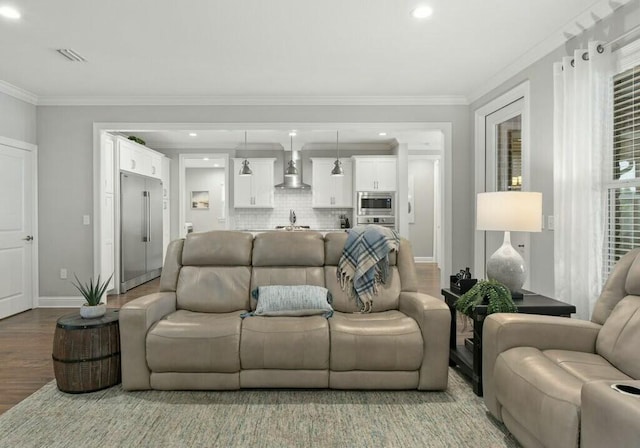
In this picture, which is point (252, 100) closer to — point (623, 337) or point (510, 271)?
point (510, 271)

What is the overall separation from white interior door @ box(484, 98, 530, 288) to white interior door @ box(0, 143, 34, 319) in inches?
219

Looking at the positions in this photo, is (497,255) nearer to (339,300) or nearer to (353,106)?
(339,300)

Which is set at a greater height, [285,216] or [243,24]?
[243,24]

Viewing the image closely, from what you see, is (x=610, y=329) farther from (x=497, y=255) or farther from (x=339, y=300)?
(x=339, y=300)

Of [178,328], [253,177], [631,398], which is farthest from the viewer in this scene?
[253,177]

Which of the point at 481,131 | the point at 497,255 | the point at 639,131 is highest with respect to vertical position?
the point at 481,131

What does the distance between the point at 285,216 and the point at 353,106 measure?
3791mm

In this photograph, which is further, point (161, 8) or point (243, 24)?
point (243, 24)

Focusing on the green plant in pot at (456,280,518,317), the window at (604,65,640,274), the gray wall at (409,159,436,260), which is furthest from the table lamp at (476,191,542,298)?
the gray wall at (409,159,436,260)

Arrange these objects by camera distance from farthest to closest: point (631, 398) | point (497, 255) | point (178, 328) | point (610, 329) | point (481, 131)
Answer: point (481, 131) < point (497, 255) < point (178, 328) < point (610, 329) < point (631, 398)

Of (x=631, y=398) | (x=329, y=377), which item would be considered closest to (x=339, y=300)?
(x=329, y=377)

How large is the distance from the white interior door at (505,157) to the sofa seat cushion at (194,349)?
283 cm

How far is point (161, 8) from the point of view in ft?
9.80

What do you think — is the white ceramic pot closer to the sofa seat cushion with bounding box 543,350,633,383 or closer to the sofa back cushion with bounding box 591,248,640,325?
the sofa seat cushion with bounding box 543,350,633,383
